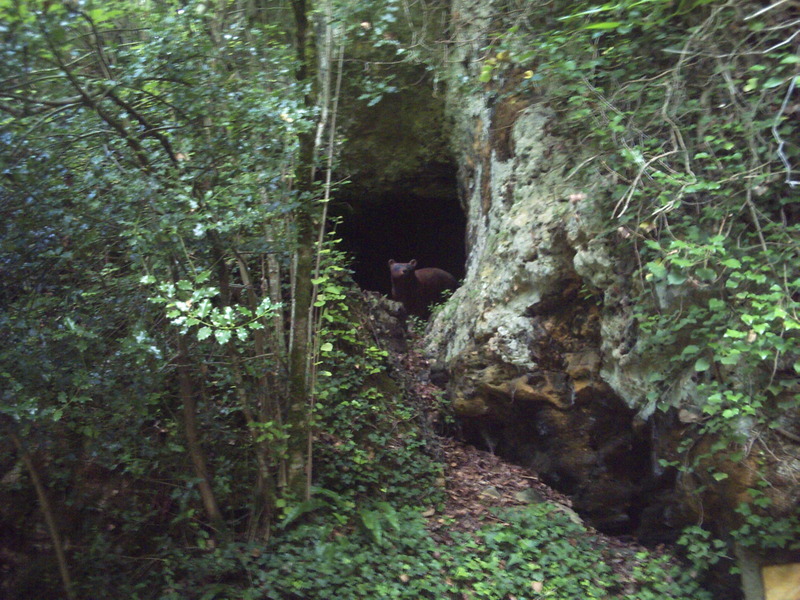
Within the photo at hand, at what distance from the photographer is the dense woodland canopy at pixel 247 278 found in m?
3.06

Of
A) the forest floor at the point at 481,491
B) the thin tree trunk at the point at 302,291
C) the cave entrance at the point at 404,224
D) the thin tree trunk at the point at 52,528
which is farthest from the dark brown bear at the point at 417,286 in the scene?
the thin tree trunk at the point at 52,528

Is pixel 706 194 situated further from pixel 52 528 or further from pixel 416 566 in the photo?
pixel 52 528

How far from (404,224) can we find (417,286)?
5.23 feet

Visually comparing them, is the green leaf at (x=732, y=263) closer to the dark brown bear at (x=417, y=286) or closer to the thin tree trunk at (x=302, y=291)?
the thin tree trunk at (x=302, y=291)

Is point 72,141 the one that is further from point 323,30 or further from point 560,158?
point 560,158

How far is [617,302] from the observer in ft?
15.9

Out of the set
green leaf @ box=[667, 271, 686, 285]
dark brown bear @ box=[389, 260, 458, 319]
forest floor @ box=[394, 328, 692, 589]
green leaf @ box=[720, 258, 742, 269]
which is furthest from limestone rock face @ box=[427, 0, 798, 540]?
dark brown bear @ box=[389, 260, 458, 319]

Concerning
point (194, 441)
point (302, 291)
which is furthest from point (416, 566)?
point (302, 291)

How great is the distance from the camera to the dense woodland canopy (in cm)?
306

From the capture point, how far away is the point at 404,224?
11.0 metres

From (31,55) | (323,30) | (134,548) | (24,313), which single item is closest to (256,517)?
(134,548)

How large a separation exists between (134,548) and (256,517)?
787 mm

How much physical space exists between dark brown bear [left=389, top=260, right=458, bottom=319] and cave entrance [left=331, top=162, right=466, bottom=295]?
32.1 inches

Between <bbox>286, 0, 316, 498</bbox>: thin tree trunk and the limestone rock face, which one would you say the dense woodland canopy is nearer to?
<bbox>286, 0, 316, 498</bbox>: thin tree trunk
